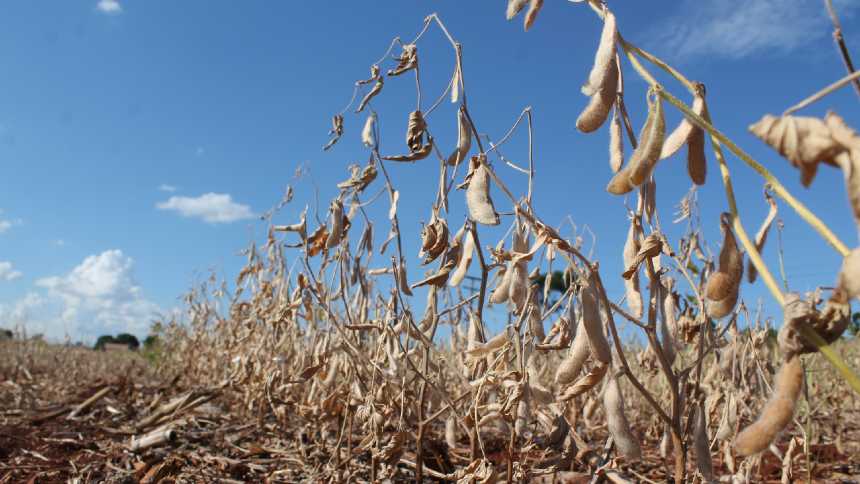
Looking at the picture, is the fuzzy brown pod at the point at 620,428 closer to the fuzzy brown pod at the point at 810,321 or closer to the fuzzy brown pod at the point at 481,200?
the fuzzy brown pod at the point at 481,200

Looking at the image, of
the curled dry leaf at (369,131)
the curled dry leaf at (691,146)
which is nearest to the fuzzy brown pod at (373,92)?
the curled dry leaf at (369,131)

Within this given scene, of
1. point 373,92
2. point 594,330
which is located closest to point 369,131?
point 373,92

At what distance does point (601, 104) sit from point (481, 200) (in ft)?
1.24

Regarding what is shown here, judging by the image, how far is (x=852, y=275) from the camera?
18.3 inches

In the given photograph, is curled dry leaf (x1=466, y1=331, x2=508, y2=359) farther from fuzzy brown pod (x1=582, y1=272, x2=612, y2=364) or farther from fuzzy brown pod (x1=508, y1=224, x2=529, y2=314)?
fuzzy brown pod (x1=582, y1=272, x2=612, y2=364)

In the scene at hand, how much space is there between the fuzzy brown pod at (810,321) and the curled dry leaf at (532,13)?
0.50 m

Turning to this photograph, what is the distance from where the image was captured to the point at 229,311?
14.5 feet

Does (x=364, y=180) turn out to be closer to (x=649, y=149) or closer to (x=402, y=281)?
(x=402, y=281)

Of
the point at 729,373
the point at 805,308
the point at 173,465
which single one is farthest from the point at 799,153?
the point at 173,465

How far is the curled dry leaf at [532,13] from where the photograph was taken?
0.88m

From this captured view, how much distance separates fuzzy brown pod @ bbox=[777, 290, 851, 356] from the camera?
530 millimetres

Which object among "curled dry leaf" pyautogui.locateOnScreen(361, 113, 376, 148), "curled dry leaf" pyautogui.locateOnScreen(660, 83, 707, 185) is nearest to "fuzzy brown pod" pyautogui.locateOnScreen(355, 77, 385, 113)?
"curled dry leaf" pyautogui.locateOnScreen(361, 113, 376, 148)

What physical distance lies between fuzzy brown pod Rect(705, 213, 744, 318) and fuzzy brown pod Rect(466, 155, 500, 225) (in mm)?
423

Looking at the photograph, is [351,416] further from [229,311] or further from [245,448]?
[229,311]
